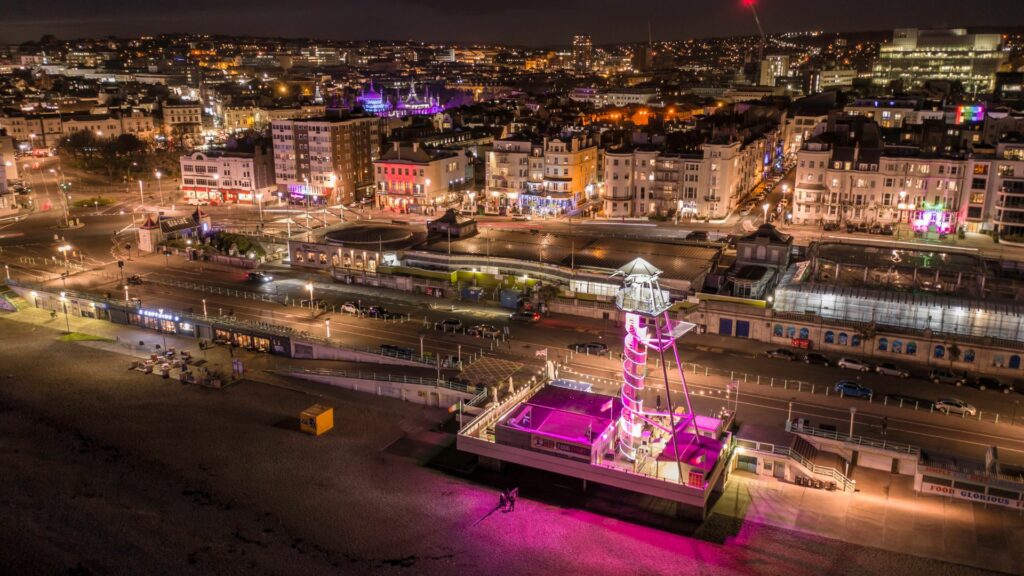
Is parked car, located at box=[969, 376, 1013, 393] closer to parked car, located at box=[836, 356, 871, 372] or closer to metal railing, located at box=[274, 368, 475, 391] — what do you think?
parked car, located at box=[836, 356, 871, 372]

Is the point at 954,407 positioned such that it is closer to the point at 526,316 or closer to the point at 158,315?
the point at 526,316

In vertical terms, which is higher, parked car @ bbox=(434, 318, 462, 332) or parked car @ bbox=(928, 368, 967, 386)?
parked car @ bbox=(434, 318, 462, 332)

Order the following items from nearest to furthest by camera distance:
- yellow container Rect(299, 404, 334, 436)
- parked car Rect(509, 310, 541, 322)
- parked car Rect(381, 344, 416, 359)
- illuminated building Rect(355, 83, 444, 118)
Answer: yellow container Rect(299, 404, 334, 436)
parked car Rect(381, 344, 416, 359)
parked car Rect(509, 310, 541, 322)
illuminated building Rect(355, 83, 444, 118)

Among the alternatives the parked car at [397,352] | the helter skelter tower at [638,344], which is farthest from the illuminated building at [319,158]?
the helter skelter tower at [638,344]

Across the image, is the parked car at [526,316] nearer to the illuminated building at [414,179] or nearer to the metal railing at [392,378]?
the metal railing at [392,378]

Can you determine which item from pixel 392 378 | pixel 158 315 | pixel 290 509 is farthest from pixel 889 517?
pixel 158 315

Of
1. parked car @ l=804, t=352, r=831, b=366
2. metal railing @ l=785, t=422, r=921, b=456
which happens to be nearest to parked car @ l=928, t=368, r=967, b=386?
parked car @ l=804, t=352, r=831, b=366

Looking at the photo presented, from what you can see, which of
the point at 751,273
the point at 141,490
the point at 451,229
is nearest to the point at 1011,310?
the point at 751,273

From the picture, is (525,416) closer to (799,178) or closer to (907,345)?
(907,345)
